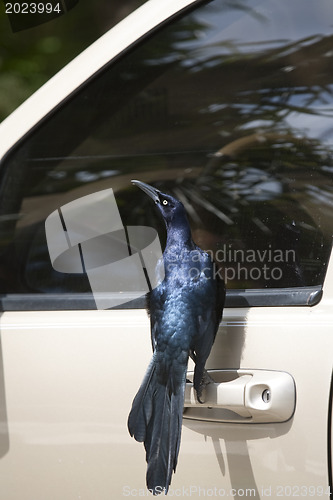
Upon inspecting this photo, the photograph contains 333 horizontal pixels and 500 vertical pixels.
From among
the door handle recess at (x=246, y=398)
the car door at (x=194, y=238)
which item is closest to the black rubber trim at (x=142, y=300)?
the car door at (x=194, y=238)

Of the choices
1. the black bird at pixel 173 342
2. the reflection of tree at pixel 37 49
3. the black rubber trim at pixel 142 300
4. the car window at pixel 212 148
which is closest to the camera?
the black bird at pixel 173 342

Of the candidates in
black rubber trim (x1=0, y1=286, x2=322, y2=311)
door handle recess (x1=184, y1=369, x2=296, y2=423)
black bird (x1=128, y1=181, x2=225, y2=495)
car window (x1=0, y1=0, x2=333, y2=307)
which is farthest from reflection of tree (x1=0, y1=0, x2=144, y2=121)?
door handle recess (x1=184, y1=369, x2=296, y2=423)

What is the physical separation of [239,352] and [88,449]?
Answer: 0.47m

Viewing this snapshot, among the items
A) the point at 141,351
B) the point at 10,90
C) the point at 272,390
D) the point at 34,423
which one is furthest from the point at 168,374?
the point at 10,90

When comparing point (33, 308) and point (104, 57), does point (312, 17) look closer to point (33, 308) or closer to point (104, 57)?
point (104, 57)

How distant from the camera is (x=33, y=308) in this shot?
1.93 m

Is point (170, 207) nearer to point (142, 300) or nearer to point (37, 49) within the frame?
point (142, 300)

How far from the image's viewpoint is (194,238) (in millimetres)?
2041

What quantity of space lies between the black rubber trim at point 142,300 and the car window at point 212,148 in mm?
26

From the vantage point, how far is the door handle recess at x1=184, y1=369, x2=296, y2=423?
5.30ft

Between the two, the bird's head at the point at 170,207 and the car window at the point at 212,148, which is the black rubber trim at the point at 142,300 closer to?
the car window at the point at 212,148

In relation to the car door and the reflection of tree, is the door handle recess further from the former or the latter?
the reflection of tree

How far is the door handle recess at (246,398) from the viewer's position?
1615 mm

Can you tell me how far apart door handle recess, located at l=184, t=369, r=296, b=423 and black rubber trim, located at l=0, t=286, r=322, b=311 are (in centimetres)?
19
